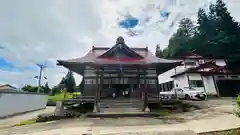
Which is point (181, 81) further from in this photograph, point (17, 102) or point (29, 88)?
point (29, 88)

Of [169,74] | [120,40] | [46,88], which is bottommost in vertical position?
[46,88]

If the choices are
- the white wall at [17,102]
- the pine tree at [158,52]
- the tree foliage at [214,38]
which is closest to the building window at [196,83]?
the tree foliage at [214,38]

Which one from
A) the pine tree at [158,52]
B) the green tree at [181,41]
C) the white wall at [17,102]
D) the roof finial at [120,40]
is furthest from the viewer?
the pine tree at [158,52]

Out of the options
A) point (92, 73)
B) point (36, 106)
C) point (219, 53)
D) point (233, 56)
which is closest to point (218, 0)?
point (219, 53)

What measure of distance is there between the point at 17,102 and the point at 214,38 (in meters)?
36.3

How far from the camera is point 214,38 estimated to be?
111 feet

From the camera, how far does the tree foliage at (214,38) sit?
101 feet

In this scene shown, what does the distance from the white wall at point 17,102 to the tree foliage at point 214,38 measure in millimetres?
29514

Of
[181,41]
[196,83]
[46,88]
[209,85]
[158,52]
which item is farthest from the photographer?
[158,52]

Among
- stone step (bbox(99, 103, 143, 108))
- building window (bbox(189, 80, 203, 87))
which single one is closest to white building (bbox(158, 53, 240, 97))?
building window (bbox(189, 80, 203, 87))

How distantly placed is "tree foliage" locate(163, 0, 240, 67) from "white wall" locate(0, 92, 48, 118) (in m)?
29.5

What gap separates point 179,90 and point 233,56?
15995mm

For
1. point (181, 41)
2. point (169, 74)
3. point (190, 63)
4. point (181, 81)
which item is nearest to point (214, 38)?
A: point (181, 41)

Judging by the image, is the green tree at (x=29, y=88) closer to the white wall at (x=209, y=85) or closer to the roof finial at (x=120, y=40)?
the roof finial at (x=120, y=40)
